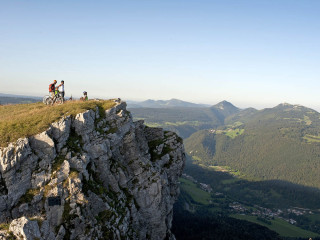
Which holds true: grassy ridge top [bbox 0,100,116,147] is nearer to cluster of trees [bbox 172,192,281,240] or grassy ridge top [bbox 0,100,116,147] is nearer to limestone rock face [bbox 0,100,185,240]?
limestone rock face [bbox 0,100,185,240]

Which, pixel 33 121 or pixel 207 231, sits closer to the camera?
pixel 33 121

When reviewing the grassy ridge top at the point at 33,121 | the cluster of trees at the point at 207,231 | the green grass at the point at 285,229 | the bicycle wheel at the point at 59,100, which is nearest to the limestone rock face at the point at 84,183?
the grassy ridge top at the point at 33,121

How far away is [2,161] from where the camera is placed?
1027 inches

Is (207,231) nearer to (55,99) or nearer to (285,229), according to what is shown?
(55,99)

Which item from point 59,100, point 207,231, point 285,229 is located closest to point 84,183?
point 59,100

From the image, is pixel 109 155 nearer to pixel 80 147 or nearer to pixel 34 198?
pixel 80 147

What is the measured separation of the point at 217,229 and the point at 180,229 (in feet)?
57.1

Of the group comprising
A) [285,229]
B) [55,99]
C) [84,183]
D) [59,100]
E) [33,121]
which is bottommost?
[285,229]

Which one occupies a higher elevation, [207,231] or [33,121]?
[33,121]

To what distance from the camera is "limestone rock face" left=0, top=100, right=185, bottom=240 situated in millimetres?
25703

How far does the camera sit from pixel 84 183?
29578mm

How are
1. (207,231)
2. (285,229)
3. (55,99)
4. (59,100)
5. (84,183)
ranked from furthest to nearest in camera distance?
1. (285,229)
2. (207,231)
3. (59,100)
4. (55,99)
5. (84,183)

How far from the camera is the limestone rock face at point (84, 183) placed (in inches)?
1012

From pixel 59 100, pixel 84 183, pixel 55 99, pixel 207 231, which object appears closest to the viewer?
pixel 84 183
